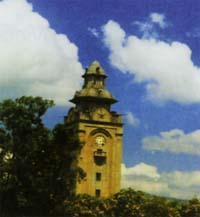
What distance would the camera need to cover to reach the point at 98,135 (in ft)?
279

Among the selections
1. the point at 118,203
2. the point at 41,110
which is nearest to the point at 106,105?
the point at 118,203

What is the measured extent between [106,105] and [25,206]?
1217 inches

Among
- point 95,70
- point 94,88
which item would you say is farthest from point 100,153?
point 95,70

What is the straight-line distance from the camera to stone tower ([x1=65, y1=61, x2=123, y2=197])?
83.5 meters

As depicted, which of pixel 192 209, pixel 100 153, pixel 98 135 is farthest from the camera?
pixel 98 135

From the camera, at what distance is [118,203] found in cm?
7144

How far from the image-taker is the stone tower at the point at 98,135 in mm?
83500

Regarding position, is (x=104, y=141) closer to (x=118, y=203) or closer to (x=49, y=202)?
(x=118, y=203)

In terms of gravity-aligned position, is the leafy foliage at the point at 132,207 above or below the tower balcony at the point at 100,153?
below

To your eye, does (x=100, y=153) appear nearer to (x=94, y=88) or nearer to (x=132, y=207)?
(x=94, y=88)

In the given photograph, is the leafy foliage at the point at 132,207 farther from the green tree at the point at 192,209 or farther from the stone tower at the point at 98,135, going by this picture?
the stone tower at the point at 98,135

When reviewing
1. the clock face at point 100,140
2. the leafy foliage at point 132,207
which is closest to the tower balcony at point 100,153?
the clock face at point 100,140

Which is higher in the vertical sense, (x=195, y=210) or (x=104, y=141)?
(x=104, y=141)

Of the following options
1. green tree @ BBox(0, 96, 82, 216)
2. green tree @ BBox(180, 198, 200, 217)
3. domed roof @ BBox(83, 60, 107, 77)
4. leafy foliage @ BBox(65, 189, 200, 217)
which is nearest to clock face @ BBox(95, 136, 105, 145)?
domed roof @ BBox(83, 60, 107, 77)
